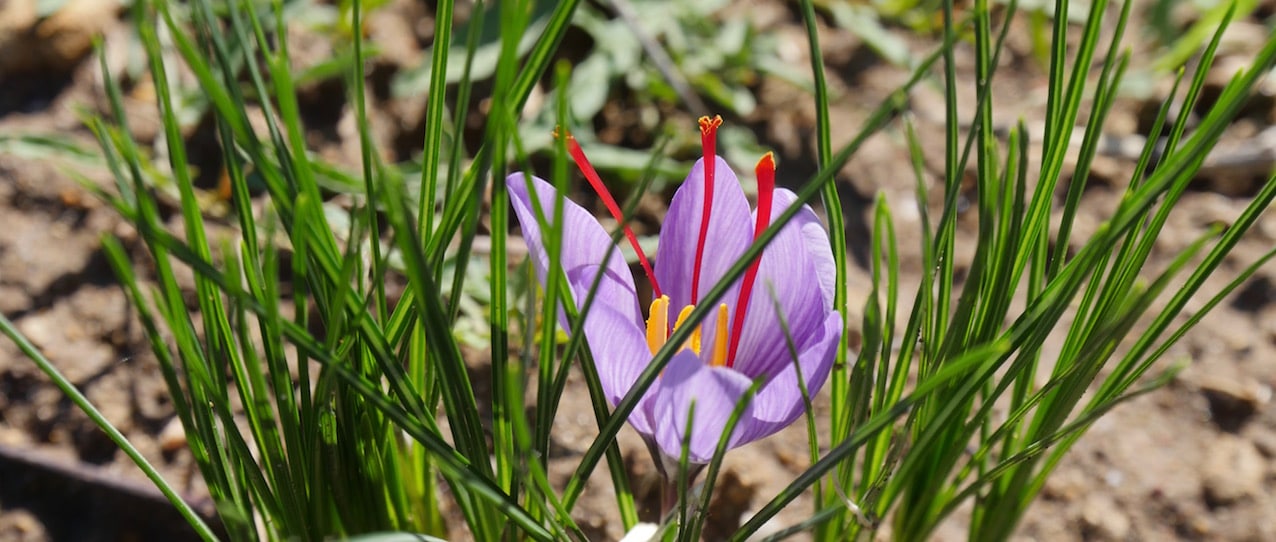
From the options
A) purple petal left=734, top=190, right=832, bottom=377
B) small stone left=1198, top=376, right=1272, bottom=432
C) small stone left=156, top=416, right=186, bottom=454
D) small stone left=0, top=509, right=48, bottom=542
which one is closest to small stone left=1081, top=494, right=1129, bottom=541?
small stone left=1198, top=376, right=1272, bottom=432

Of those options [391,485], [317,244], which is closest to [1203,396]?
[391,485]

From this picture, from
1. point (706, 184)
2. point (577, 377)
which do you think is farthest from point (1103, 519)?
point (706, 184)

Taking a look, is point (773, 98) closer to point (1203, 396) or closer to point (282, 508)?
point (1203, 396)

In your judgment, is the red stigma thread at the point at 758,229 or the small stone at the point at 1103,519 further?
the small stone at the point at 1103,519

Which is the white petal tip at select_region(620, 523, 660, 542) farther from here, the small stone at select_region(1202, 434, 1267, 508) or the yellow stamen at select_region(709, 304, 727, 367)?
the small stone at select_region(1202, 434, 1267, 508)

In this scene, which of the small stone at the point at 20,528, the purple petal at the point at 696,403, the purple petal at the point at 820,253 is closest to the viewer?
the purple petal at the point at 696,403

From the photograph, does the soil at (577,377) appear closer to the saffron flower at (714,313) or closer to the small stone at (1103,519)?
the small stone at (1103,519)

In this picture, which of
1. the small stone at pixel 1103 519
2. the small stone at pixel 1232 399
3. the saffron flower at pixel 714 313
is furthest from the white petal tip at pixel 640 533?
the small stone at pixel 1232 399
